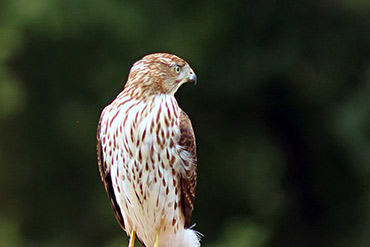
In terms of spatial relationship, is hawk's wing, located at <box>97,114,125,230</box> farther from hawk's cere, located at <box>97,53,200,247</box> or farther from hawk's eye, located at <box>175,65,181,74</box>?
hawk's eye, located at <box>175,65,181,74</box>

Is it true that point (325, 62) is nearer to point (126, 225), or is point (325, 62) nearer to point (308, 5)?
point (308, 5)

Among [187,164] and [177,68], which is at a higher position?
[177,68]

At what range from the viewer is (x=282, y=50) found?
33.6ft

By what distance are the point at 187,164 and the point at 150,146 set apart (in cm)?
32

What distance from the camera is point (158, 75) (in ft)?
19.6

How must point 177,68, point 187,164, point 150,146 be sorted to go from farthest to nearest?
1. point 187,164
2. point 177,68
3. point 150,146

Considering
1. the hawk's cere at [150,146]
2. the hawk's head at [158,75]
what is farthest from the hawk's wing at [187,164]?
the hawk's head at [158,75]

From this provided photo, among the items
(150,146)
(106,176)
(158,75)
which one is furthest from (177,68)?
(106,176)

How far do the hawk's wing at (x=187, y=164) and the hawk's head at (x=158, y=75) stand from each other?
215 mm

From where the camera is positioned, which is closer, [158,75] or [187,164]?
[158,75]

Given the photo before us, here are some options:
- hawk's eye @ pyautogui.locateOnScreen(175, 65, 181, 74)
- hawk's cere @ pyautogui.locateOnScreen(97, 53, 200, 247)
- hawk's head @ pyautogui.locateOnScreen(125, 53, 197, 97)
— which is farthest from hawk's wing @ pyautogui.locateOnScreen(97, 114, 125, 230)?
hawk's eye @ pyautogui.locateOnScreen(175, 65, 181, 74)

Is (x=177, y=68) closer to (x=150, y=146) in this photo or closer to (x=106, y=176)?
(x=150, y=146)

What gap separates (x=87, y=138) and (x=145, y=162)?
4.43 metres

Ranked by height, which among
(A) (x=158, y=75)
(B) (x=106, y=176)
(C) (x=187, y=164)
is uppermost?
(A) (x=158, y=75)
